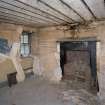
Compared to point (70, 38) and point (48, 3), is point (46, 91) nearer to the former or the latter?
point (70, 38)

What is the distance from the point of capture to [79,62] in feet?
14.3

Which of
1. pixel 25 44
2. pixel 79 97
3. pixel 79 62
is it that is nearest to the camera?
pixel 79 97

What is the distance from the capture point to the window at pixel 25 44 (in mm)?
4574

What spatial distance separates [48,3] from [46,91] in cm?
229

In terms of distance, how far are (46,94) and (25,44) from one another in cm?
194

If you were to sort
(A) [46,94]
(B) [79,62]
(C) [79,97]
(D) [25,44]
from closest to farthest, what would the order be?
(C) [79,97] → (A) [46,94] → (B) [79,62] → (D) [25,44]

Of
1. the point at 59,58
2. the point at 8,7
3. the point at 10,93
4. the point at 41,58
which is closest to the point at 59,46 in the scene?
the point at 59,58

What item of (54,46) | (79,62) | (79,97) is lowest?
(79,97)

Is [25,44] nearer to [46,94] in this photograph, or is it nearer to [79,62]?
[79,62]

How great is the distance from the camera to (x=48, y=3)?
6.81 feet

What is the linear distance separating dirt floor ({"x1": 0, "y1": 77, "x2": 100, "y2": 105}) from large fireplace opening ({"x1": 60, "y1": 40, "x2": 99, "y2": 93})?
268 millimetres

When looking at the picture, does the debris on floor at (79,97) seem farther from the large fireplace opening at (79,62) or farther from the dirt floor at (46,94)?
the large fireplace opening at (79,62)

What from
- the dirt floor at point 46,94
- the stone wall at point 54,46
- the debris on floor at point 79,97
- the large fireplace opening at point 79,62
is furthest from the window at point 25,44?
the debris on floor at point 79,97

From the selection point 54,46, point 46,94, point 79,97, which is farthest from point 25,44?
point 79,97
